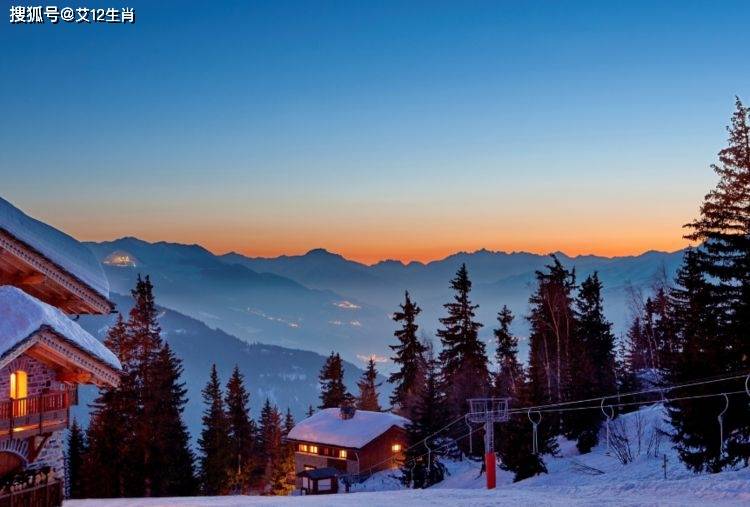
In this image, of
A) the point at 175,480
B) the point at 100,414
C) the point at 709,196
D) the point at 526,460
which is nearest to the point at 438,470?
the point at 526,460

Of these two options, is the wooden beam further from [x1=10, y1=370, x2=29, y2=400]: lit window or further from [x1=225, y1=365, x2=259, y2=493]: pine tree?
[x1=225, y1=365, x2=259, y2=493]: pine tree

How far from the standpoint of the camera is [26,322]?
1633 centimetres

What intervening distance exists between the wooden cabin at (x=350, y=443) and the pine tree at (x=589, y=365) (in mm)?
19824

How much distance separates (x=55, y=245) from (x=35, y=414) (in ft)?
18.5

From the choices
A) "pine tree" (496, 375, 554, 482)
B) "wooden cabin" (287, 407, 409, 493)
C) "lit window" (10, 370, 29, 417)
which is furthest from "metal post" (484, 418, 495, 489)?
"wooden cabin" (287, 407, 409, 493)

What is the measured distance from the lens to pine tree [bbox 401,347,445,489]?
4794 cm

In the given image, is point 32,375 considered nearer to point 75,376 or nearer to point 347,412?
point 75,376

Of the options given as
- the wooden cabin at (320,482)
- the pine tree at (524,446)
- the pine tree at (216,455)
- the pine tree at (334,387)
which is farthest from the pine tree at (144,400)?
the pine tree at (334,387)

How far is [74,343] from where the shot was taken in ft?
57.5

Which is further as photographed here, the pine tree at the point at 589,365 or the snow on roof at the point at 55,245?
the pine tree at the point at 589,365

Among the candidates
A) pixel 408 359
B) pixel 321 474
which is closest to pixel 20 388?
pixel 321 474

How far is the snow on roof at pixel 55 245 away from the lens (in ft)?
62.3

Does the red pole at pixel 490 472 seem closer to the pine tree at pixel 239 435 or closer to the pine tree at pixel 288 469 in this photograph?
the pine tree at pixel 288 469

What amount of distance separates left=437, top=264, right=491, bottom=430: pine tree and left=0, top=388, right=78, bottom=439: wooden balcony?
152 feet
